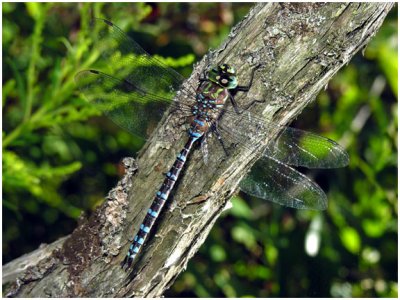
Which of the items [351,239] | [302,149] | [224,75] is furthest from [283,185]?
[351,239]

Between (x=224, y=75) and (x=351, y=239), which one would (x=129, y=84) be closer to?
(x=224, y=75)

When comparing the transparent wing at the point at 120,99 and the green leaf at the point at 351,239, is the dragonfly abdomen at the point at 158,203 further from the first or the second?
the green leaf at the point at 351,239

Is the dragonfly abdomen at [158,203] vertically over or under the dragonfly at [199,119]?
under

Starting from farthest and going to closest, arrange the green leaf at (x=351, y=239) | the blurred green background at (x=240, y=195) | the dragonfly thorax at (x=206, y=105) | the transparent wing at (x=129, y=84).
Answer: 1. the green leaf at (x=351, y=239)
2. the blurred green background at (x=240, y=195)
3. the transparent wing at (x=129, y=84)
4. the dragonfly thorax at (x=206, y=105)

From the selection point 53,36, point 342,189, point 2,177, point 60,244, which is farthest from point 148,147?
point 342,189

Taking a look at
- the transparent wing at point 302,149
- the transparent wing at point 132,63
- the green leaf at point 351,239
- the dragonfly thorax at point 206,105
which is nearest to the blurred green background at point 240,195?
the green leaf at point 351,239

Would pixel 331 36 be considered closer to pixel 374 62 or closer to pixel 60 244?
pixel 60 244

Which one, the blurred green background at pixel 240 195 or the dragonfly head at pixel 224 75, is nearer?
the dragonfly head at pixel 224 75
